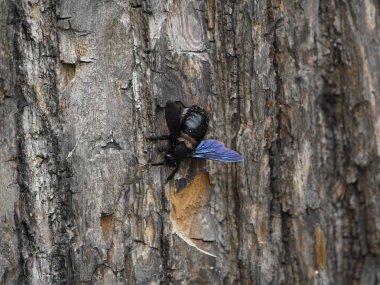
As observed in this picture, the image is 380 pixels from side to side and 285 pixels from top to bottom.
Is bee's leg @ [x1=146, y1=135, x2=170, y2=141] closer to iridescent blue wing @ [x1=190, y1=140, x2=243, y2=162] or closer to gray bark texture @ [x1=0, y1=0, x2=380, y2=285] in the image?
gray bark texture @ [x1=0, y1=0, x2=380, y2=285]

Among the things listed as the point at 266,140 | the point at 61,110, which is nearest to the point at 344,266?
the point at 266,140

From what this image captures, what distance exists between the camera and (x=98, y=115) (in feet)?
8.96

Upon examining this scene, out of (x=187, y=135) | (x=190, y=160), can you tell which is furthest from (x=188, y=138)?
(x=190, y=160)

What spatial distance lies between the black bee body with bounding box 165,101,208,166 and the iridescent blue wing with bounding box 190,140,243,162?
3 centimetres

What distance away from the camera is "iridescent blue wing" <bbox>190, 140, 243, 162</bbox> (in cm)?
286

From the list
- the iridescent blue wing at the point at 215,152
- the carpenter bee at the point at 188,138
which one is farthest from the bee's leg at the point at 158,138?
the iridescent blue wing at the point at 215,152

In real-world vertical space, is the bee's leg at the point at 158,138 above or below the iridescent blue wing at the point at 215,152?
above

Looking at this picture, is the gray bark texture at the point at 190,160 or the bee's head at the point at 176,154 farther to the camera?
the bee's head at the point at 176,154

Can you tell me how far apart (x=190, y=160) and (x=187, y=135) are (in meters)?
0.14

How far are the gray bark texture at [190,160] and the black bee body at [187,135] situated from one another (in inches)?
2.7

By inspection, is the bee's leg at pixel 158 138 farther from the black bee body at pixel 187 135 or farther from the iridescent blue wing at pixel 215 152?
the iridescent blue wing at pixel 215 152

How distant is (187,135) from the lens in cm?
283

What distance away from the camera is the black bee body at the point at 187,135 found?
9.17ft

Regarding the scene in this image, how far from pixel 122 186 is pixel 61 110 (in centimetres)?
40
